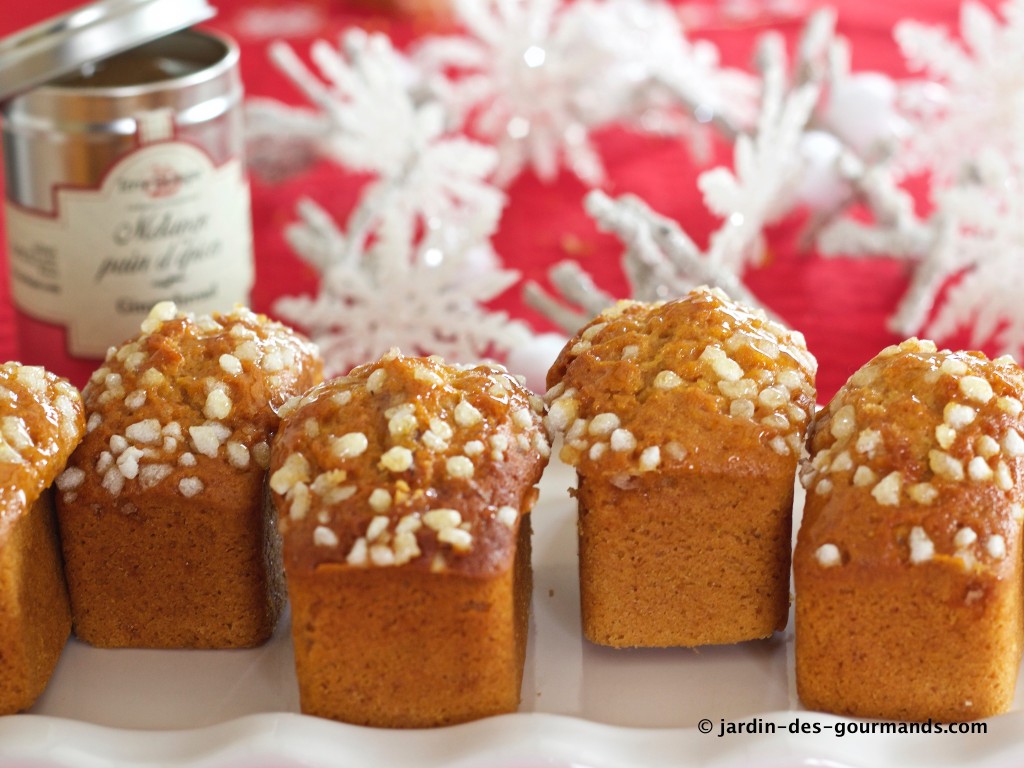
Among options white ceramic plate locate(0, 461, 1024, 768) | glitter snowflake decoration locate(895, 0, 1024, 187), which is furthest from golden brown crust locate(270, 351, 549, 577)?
glitter snowflake decoration locate(895, 0, 1024, 187)

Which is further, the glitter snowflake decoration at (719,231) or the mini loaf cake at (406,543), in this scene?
the glitter snowflake decoration at (719,231)

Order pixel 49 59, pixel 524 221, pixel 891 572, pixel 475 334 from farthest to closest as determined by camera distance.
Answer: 1. pixel 524 221
2. pixel 475 334
3. pixel 49 59
4. pixel 891 572

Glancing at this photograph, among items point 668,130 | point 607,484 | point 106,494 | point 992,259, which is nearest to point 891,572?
point 607,484

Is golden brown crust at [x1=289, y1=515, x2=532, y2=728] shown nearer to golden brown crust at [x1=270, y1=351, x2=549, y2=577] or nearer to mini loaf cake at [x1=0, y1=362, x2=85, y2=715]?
golden brown crust at [x1=270, y1=351, x2=549, y2=577]

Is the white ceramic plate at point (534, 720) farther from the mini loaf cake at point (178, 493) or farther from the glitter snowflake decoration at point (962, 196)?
the glitter snowflake decoration at point (962, 196)

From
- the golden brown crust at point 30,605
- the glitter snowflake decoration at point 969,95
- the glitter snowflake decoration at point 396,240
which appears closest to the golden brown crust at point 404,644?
the golden brown crust at point 30,605

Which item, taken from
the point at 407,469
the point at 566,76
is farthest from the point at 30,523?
the point at 566,76

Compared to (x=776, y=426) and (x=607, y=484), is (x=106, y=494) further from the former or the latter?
(x=776, y=426)
